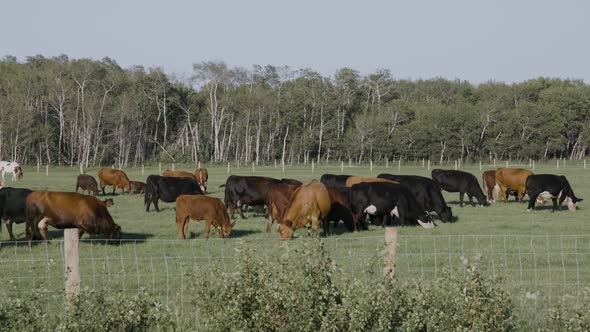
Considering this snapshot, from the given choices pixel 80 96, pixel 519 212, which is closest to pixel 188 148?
pixel 80 96

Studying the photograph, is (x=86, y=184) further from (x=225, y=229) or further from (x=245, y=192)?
(x=225, y=229)

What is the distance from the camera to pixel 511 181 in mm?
30703

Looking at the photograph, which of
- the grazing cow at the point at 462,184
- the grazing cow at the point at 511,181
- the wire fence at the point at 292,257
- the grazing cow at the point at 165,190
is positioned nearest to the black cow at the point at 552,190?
the grazing cow at the point at 462,184

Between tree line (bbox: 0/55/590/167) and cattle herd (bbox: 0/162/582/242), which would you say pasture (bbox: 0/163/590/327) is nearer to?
cattle herd (bbox: 0/162/582/242)

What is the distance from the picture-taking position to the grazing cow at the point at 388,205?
69.4 ft

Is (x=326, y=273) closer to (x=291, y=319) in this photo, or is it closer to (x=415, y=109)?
(x=291, y=319)

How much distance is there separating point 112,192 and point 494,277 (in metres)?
29.8

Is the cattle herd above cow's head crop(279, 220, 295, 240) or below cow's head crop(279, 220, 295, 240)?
above

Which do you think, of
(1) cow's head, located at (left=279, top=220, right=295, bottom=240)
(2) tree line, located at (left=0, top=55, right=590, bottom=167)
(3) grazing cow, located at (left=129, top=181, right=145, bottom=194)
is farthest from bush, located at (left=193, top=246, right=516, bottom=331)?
(2) tree line, located at (left=0, top=55, right=590, bottom=167)

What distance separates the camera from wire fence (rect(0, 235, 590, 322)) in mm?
10430

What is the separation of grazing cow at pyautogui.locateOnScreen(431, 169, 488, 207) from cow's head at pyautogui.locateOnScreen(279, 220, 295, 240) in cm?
1259

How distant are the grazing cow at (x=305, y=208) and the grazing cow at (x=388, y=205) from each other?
2.17 meters

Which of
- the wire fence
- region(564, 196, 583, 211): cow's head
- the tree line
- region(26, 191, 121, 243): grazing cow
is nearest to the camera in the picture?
the wire fence

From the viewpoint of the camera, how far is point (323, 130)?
95562 millimetres
